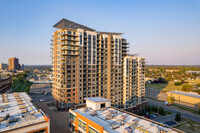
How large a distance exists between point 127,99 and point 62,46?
53.0m

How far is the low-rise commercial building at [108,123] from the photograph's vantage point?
31766 millimetres

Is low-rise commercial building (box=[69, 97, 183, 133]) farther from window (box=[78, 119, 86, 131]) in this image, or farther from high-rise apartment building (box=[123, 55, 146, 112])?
high-rise apartment building (box=[123, 55, 146, 112])

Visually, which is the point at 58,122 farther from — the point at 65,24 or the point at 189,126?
the point at 189,126

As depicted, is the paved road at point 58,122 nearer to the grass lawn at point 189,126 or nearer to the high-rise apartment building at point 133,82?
the high-rise apartment building at point 133,82

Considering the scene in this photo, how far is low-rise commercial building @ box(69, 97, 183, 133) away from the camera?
3177 cm

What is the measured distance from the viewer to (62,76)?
69.3 metres

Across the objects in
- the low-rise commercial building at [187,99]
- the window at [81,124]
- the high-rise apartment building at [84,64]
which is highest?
the high-rise apartment building at [84,64]

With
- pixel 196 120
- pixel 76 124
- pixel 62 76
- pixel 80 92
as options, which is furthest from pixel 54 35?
pixel 196 120

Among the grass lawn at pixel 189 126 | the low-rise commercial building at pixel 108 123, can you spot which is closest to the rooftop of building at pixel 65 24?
the low-rise commercial building at pixel 108 123

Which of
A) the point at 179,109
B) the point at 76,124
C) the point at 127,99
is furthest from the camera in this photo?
the point at 179,109

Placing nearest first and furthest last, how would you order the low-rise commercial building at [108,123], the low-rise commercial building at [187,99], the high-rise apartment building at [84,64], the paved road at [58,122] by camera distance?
the low-rise commercial building at [108,123] < the paved road at [58,122] < the high-rise apartment building at [84,64] < the low-rise commercial building at [187,99]

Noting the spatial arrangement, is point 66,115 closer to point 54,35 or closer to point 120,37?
point 54,35

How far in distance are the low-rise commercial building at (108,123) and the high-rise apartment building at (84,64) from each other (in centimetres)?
2412

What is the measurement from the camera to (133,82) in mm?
89312
